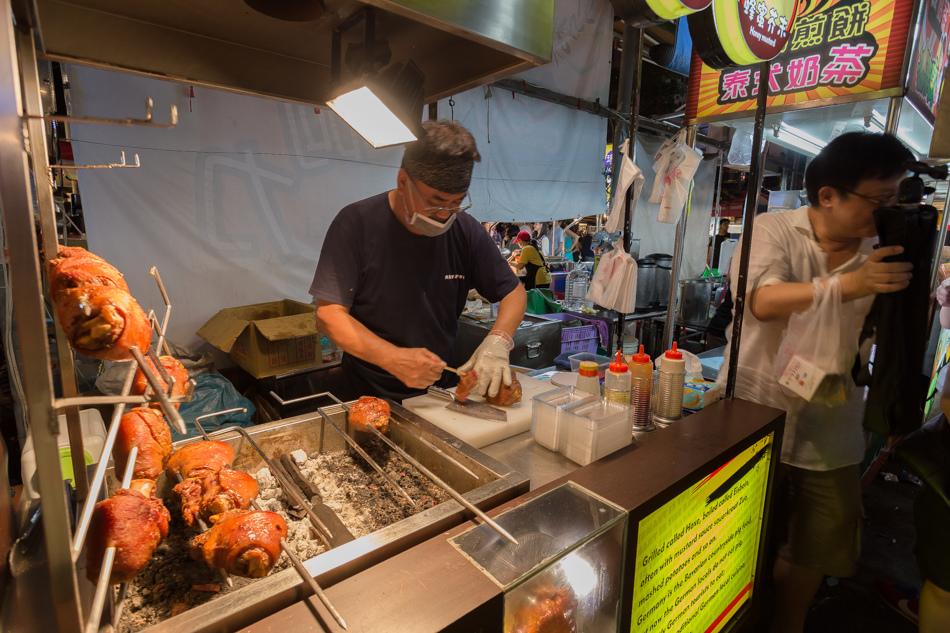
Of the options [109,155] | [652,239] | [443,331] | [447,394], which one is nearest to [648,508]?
[447,394]

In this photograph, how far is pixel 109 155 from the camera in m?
3.62

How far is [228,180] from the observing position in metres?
4.35

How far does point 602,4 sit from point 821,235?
19.0ft

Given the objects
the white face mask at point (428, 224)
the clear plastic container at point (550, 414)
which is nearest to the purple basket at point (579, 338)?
the white face mask at point (428, 224)

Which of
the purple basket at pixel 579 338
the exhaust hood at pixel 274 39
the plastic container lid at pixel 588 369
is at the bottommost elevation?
the purple basket at pixel 579 338

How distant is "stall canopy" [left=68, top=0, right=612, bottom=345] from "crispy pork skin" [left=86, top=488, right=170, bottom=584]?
3.48 meters

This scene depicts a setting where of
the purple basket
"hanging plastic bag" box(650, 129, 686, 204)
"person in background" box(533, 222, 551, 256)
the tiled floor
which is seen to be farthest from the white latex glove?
"person in background" box(533, 222, 551, 256)

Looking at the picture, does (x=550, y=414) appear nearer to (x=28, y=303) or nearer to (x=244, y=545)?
(x=244, y=545)

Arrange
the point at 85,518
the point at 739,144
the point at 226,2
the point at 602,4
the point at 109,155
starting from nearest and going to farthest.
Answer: the point at 85,518 → the point at 226,2 → the point at 109,155 → the point at 739,144 → the point at 602,4

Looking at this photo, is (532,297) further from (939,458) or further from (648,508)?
(648,508)

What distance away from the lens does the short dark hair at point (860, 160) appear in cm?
192

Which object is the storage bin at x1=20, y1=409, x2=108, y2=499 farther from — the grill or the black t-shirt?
the black t-shirt

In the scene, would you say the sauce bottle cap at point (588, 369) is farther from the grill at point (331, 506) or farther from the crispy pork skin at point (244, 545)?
the crispy pork skin at point (244, 545)

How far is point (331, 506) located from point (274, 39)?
1834 mm
